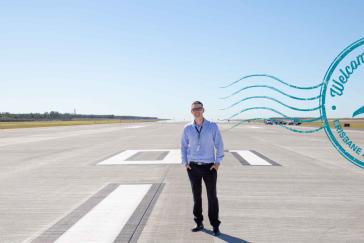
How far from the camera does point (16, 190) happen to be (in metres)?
7.62

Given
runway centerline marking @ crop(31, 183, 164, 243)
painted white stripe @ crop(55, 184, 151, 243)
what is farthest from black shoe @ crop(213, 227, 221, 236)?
painted white stripe @ crop(55, 184, 151, 243)

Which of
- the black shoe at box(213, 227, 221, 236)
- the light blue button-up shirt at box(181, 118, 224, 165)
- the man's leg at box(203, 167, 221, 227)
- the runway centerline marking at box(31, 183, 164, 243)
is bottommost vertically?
the black shoe at box(213, 227, 221, 236)

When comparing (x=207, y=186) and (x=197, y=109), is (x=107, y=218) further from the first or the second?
(x=197, y=109)

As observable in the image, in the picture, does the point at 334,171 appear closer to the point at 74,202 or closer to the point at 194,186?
the point at 194,186

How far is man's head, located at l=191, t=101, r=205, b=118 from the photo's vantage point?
4809 millimetres

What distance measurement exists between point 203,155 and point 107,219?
74.0 inches

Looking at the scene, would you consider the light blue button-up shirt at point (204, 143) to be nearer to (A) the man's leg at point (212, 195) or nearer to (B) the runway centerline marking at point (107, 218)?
(A) the man's leg at point (212, 195)

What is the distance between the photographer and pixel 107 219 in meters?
5.41

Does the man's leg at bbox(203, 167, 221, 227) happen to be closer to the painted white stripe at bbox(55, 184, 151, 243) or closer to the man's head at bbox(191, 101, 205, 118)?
the man's head at bbox(191, 101, 205, 118)

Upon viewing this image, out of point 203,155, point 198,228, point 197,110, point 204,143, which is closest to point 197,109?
point 197,110

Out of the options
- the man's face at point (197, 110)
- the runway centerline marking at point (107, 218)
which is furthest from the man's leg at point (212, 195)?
the runway centerline marking at point (107, 218)

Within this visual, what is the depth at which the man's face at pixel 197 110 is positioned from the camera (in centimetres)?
481

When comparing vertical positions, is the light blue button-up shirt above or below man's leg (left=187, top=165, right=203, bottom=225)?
above

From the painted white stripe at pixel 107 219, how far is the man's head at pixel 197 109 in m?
1.94
